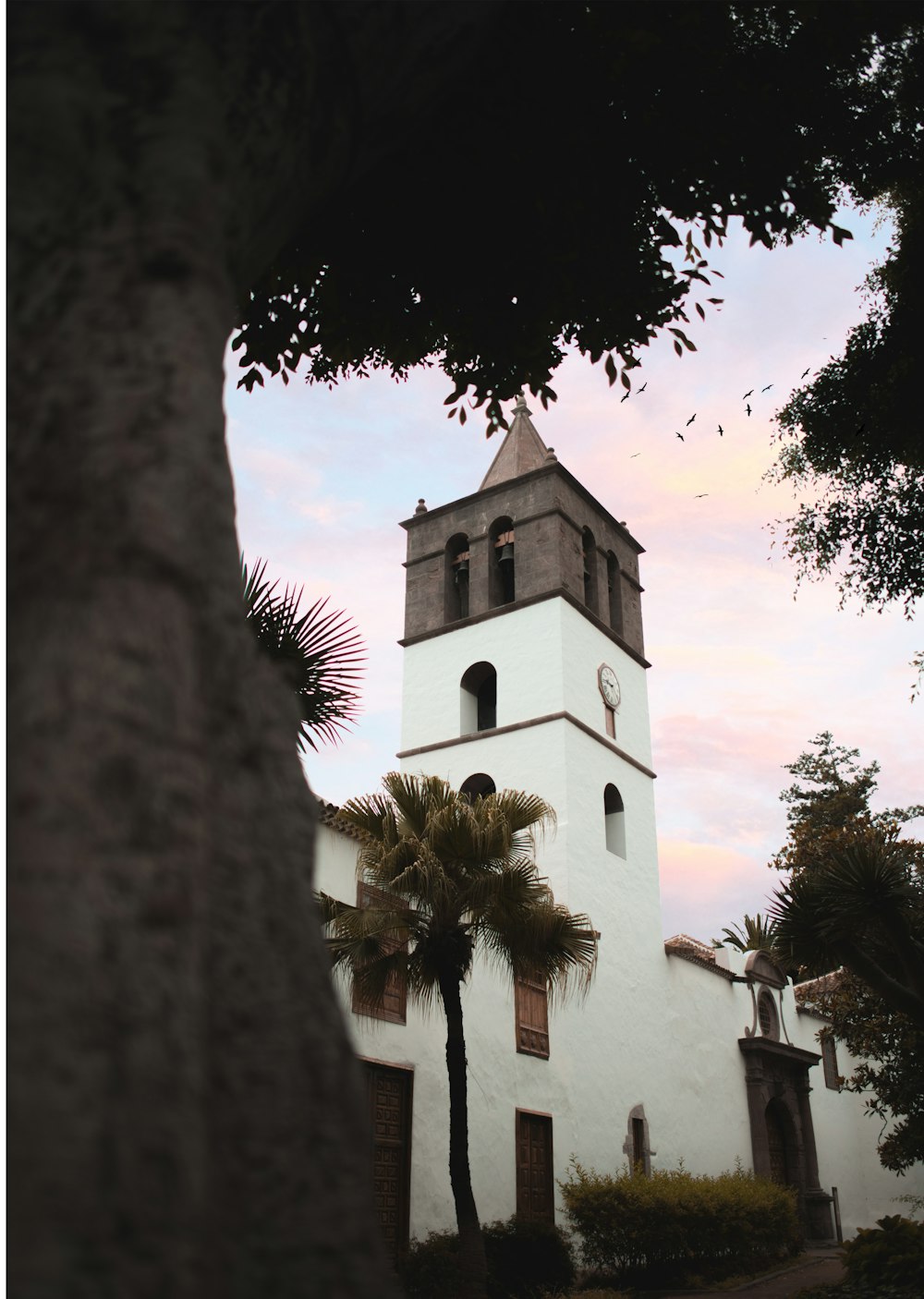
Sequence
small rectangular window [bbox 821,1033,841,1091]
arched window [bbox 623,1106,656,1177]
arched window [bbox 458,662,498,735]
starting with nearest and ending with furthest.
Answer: arched window [bbox 623,1106,656,1177]
arched window [bbox 458,662,498,735]
small rectangular window [bbox 821,1033,841,1091]

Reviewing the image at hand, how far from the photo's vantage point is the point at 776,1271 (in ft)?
59.0

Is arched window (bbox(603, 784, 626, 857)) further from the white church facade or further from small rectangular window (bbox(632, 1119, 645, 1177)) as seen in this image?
small rectangular window (bbox(632, 1119, 645, 1177))

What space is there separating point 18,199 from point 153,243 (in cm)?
31

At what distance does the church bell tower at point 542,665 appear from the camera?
21578mm

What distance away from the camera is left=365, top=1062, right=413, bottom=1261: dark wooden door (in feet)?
42.2

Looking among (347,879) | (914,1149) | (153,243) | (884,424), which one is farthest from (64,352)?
(914,1149)

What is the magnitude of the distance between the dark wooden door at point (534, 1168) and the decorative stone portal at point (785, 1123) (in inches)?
356

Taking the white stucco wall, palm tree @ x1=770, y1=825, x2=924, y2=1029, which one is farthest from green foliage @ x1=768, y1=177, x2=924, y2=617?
the white stucco wall

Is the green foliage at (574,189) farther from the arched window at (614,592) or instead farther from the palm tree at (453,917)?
the arched window at (614,592)

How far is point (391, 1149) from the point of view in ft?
43.6

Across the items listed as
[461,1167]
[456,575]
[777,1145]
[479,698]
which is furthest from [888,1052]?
[456,575]

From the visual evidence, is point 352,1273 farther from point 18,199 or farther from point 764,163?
point 764,163

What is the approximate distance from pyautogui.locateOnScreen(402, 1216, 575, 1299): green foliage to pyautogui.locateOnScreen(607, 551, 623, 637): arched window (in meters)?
14.9

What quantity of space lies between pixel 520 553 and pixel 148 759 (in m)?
23.3
